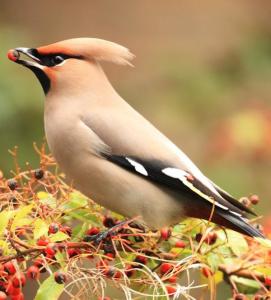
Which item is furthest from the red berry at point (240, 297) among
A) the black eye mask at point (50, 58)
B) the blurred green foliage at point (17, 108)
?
the blurred green foliage at point (17, 108)

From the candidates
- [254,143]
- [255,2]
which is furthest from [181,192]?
[255,2]

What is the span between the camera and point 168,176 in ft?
13.3

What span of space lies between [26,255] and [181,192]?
948 millimetres

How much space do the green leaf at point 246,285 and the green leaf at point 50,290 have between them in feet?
2.76

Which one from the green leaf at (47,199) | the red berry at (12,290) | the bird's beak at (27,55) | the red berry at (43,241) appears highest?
the bird's beak at (27,55)

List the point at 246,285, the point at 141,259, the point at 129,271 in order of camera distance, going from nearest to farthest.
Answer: the point at 129,271 → the point at 141,259 → the point at 246,285

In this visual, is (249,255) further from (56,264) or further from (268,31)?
(268,31)

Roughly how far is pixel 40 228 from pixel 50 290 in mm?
232

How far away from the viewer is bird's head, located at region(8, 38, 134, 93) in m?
4.20

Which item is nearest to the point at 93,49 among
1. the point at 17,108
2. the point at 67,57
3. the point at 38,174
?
the point at 67,57

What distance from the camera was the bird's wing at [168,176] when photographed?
3979 millimetres

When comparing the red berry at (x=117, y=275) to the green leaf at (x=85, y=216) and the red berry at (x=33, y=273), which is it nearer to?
the red berry at (x=33, y=273)

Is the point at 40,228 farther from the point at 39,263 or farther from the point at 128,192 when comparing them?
the point at 128,192

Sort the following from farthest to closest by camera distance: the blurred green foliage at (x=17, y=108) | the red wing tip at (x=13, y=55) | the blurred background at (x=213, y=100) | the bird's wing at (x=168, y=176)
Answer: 1. the blurred background at (x=213, y=100)
2. the blurred green foliage at (x=17, y=108)
3. the red wing tip at (x=13, y=55)
4. the bird's wing at (x=168, y=176)
